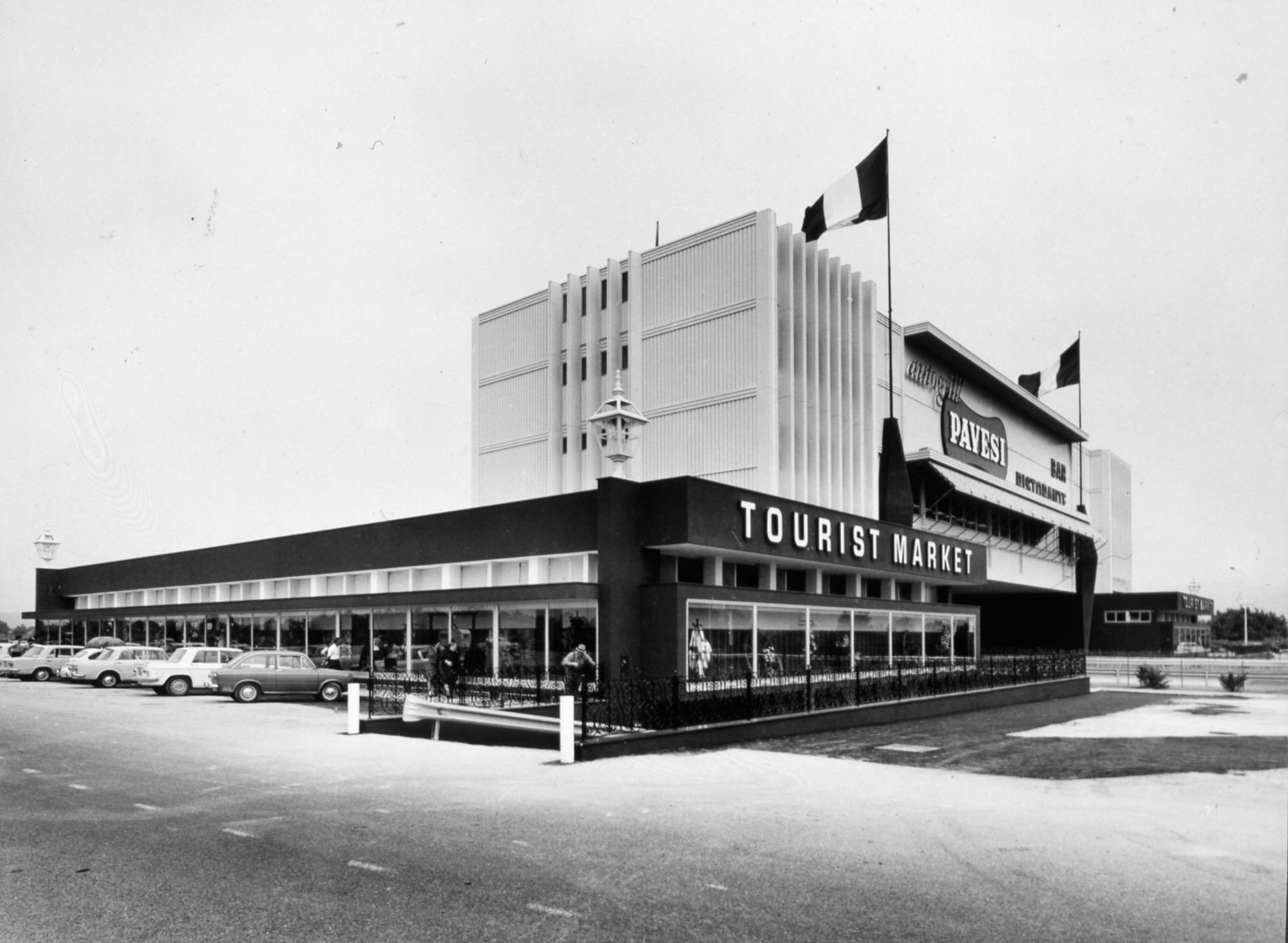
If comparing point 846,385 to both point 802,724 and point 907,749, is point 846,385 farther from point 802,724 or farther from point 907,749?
point 907,749

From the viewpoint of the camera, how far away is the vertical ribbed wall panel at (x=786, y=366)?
36688 mm

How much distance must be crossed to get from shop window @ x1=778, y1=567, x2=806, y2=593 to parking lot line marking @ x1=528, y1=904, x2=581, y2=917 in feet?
77.4

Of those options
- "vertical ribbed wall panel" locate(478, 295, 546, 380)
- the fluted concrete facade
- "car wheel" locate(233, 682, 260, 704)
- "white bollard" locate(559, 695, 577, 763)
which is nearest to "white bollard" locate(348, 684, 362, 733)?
"white bollard" locate(559, 695, 577, 763)

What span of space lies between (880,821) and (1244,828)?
3.65 m

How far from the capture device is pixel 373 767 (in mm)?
15234

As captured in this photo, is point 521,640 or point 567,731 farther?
point 521,640

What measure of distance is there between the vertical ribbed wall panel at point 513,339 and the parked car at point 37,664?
69.1 ft

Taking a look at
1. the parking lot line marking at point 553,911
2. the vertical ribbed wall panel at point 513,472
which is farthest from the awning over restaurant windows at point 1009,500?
the parking lot line marking at point 553,911

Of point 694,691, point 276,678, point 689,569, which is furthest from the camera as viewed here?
point 276,678

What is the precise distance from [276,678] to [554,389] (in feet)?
58.7

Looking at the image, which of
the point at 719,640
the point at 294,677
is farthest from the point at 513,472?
the point at 719,640

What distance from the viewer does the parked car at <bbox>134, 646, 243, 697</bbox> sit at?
31750mm

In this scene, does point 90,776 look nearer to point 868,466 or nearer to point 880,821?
point 880,821

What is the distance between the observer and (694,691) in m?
20.6
